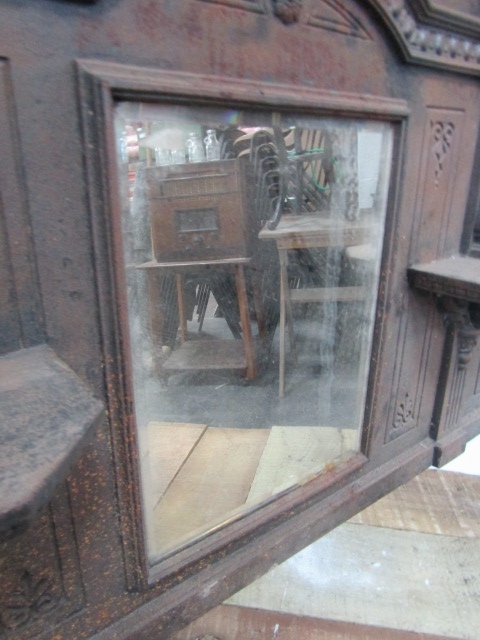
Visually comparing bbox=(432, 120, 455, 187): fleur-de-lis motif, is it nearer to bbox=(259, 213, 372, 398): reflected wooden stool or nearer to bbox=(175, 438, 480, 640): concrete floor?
bbox=(259, 213, 372, 398): reflected wooden stool

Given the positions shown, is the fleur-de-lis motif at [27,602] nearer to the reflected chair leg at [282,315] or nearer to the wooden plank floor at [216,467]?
the wooden plank floor at [216,467]

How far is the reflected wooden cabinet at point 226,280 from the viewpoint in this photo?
505 millimetres

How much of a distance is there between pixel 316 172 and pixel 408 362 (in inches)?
19.4

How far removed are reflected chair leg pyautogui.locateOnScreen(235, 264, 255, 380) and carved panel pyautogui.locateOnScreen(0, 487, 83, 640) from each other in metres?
0.60

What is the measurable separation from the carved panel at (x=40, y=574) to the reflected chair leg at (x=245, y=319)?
1.97 feet

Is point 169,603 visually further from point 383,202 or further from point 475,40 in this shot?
point 475,40

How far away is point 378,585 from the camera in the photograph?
97 centimetres

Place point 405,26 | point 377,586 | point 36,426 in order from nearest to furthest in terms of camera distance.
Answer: point 36,426 < point 405,26 < point 377,586

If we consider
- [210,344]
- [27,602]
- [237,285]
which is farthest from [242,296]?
[27,602]

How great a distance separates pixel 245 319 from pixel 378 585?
0.69 m

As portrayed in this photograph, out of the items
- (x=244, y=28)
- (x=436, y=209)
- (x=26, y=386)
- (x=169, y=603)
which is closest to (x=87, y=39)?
(x=244, y=28)

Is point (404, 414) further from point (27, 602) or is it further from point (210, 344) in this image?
point (27, 602)

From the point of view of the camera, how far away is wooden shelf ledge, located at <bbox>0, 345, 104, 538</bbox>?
38 centimetres

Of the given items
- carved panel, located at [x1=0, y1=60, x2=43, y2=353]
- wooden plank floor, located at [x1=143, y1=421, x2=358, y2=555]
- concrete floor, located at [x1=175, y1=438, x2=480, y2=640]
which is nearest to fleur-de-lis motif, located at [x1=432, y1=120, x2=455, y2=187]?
wooden plank floor, located at [x1=143, y1=421, x2=358, y2=555]
